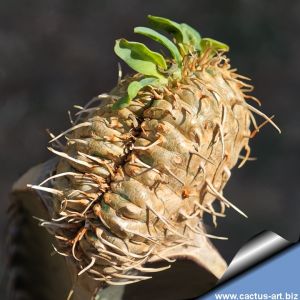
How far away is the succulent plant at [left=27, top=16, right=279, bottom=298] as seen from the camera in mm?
919

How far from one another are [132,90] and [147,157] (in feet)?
0.28

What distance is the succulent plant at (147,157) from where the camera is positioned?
0.92m

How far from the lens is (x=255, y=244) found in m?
1.43

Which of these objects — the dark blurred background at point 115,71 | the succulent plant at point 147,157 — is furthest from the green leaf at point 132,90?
the dark blurred background at point 115,71

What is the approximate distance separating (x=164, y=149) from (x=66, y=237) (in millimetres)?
181

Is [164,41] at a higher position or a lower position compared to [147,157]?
higher

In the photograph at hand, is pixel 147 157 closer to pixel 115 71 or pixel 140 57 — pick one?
pixel 140 57

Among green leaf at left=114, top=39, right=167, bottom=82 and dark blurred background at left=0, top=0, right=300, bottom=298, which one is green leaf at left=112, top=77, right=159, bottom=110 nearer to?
green leaf at left=114, top=39, right=167, bottom=82

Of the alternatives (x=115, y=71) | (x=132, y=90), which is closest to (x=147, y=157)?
(x=132, y=90)

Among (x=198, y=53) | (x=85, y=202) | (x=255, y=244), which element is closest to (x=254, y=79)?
(x=255, y=244)

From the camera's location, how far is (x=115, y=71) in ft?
5.46

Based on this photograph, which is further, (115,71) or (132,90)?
(115,71)

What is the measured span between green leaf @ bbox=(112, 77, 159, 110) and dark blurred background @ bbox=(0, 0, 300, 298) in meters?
0.68

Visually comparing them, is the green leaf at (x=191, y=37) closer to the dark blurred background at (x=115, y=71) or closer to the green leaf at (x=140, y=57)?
the green leaf at (x=140, y=57)
